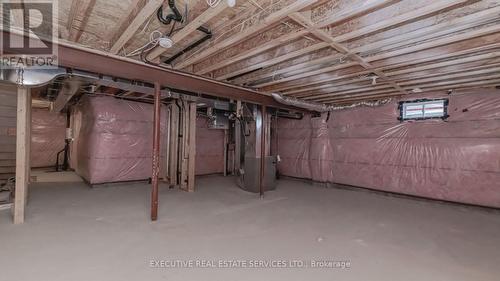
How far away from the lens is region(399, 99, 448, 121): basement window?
4.39 metres

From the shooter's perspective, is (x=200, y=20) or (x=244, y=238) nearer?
(x=200, y=20)

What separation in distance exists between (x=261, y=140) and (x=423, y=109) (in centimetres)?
306

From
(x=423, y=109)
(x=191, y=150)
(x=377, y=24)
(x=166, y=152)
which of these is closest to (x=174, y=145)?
(x=166, y=152)

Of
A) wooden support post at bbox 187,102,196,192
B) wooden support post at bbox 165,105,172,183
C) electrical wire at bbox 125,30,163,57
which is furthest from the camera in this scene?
wooden support post at bbox 165,105,172,183

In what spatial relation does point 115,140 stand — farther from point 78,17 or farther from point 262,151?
point 78,17

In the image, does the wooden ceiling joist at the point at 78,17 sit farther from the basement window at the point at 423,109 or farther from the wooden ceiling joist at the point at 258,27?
the basement window at the point at 423,109

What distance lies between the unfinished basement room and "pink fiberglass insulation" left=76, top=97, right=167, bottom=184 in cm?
3

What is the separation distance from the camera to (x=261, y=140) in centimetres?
492

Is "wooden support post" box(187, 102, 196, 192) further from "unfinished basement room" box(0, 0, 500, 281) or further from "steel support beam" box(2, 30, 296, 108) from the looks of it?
"steel support beam" box(2, 30, 296, 108)

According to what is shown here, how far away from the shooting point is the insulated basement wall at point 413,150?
3969mm

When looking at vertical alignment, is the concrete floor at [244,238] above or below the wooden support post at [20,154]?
below

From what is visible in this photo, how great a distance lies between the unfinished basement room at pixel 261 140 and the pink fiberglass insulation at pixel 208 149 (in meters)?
1.09

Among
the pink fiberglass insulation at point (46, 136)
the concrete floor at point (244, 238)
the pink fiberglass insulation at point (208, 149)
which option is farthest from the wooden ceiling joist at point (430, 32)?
the pink fiberglass insulation at point (46, 136)

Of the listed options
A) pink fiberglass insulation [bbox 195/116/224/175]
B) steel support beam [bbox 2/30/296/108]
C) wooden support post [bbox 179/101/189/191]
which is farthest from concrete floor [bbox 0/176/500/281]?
pink fiberglass insulation [bbox 195/116/224/175]
